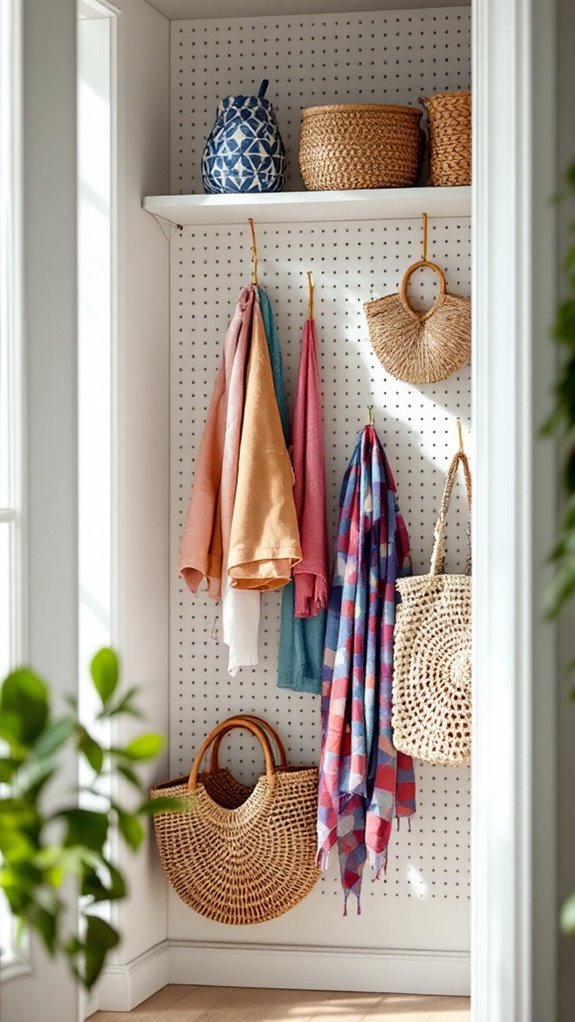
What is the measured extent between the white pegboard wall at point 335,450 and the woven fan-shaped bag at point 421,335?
67mm

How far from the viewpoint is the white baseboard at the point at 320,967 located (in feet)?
10.5

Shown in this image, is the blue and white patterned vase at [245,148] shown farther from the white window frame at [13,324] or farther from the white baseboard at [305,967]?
the white baseboard at [305,967]

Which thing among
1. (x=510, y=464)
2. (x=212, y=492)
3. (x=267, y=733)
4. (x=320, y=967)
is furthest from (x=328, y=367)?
(x=510, y=464)

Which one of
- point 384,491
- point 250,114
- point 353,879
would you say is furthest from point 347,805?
point 250,114

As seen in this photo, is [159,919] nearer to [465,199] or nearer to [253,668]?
[253,668]

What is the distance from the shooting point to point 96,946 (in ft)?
3.17

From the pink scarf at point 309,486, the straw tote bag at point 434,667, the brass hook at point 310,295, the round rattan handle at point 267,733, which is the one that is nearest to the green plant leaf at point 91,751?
the straw tote bag at point 434,667

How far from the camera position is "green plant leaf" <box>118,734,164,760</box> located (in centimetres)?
96

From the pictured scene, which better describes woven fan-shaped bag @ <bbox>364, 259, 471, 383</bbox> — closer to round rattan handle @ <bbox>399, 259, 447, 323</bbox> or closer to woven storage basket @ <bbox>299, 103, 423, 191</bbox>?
round rattan handle @ <bbox>399, 259, 447, 323</bbox>

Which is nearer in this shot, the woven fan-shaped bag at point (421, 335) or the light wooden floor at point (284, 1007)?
the light wooden floor at point (284, 1007)

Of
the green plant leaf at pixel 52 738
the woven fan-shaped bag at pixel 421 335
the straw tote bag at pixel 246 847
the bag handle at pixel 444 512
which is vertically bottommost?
the straw tote bag at pixel 246 847

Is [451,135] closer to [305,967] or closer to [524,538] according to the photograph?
[524,538]

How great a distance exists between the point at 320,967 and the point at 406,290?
170 cm

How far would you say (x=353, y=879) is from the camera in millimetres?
3133
